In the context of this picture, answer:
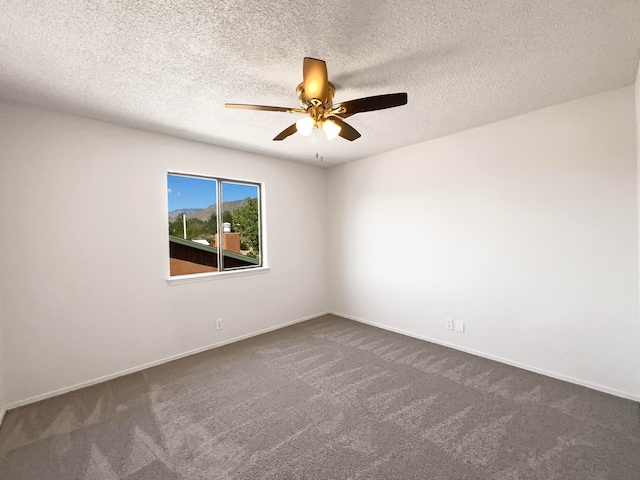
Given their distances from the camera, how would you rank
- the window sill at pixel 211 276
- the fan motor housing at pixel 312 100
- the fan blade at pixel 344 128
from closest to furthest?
the fan motor housing at pixel 312 100
the fan blade at pixel 344 128
the window sill at pixel 211 276

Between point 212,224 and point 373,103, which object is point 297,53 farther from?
point 212,224

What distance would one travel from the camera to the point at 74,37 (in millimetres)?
1577

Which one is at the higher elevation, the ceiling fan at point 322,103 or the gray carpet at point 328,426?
the ceiling fan at point 322,103

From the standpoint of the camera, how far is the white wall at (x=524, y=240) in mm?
2307

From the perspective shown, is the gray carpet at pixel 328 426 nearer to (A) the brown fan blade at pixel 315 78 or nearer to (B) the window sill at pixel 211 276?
(B) the window sill at pixel 211 276

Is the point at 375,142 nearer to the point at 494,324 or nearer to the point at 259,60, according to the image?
the point at 259,60

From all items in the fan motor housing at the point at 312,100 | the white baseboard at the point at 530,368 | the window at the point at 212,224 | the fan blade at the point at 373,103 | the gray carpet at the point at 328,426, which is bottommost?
the gray carpet at the point at 328,426

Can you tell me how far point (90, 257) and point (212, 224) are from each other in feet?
4.44

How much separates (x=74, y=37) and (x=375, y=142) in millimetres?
2774

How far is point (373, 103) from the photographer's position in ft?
5.84

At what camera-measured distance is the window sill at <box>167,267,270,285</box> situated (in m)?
3.18

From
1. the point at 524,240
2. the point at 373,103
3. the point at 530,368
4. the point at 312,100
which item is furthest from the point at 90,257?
the point at 530,368

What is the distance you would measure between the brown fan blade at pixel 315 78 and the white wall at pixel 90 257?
2.10 metres

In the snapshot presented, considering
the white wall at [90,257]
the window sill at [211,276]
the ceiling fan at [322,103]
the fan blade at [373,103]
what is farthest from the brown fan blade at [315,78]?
the window sill at [211,276]
